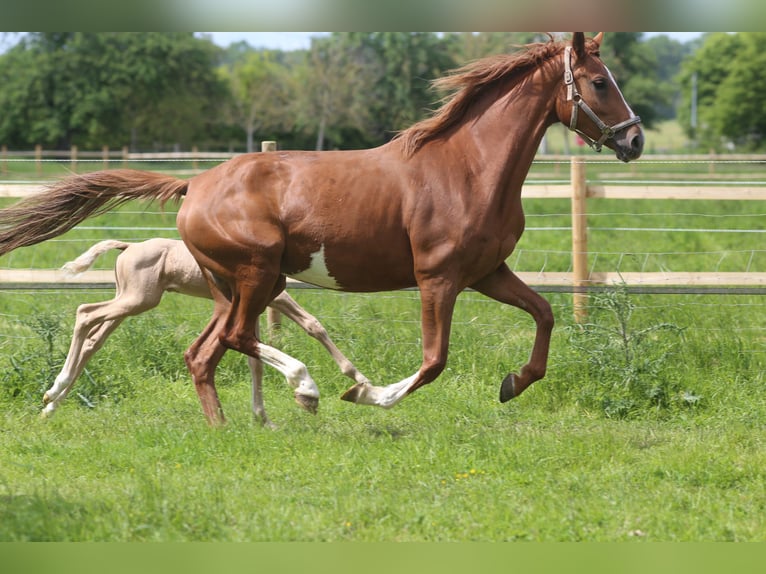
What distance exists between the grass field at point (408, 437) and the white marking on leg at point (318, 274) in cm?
94

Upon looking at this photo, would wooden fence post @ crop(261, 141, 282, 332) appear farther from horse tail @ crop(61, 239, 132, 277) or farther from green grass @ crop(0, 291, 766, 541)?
horse tail @ crop(61, 239, 132, 277)

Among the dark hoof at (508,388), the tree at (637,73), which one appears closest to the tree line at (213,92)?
the tree at (637,73)

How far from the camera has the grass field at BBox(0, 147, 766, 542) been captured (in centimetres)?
454

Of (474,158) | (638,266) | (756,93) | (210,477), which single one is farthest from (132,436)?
(756,93)

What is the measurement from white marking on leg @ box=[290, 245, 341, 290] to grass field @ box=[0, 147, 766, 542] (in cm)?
94

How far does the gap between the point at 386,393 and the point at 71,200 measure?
2684 millimetres

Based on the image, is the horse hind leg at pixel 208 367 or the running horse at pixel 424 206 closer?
the running horse at pixel 424 206

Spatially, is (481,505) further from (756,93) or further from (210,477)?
(756,93)

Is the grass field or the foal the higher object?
the foal

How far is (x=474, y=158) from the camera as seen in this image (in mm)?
6023

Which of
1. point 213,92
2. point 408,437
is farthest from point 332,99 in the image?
point 408,437

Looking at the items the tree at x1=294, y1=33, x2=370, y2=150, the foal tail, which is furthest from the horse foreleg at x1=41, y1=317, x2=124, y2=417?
the tree at x1=294, y1=33, x2=370, y2=150

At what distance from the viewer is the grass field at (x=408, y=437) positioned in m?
4.54

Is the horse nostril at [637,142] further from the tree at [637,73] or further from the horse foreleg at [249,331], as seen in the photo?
the tree at [637,73]
